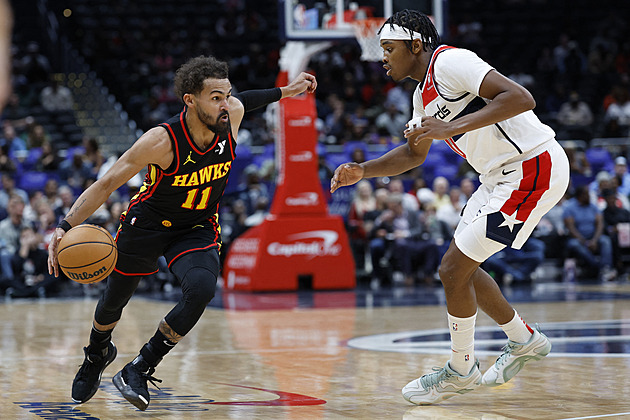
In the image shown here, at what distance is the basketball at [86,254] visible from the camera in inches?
167

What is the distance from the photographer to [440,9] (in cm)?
1180

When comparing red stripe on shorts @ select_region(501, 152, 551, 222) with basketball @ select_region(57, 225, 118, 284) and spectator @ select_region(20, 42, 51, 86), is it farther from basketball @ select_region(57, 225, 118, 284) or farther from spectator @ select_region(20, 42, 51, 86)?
spectator @ select_region(20, 42, 51, 86)

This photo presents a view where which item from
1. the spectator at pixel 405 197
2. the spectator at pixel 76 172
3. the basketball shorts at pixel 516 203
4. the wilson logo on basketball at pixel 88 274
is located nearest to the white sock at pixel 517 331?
the basketball shorts at pixel 516 203

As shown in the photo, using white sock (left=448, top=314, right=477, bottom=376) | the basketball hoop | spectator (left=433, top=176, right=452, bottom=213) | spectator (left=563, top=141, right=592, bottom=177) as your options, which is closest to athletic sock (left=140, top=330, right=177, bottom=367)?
white sock (left=448, top=314, right=477, bottom=376)

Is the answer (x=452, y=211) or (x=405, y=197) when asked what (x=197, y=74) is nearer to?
(x=452, y=211)

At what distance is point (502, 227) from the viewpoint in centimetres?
441

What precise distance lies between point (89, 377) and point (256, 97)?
186 cm

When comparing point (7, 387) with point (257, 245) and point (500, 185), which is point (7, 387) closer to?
point (500, 185)

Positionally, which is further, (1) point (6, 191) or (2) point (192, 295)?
(1) point (6, 191)

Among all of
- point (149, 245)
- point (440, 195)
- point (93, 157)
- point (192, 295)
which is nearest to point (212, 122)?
point (149, 245)

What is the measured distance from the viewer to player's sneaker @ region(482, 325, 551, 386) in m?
4.71

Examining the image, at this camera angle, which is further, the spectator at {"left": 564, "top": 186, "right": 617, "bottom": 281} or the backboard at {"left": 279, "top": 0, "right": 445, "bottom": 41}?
the spectator at {"left": 564, "top": 186, "right": 617, "bottom": 281}

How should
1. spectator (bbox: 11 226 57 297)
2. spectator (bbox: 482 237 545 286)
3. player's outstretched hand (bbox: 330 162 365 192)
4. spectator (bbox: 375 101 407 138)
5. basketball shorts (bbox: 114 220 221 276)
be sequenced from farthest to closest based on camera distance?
spectator (bbox: 375 101 407 138)
spectator (bbox: 482 237 545 286)
spectator (bbox: 11 226 57 297)
player's outstretched hand (bbox: 330 162 365 192)
basketball shorts (bbox: 114 220 221 276)

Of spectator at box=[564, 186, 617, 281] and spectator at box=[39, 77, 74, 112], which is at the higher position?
spectator at box=[39, 77, 74, 112]
